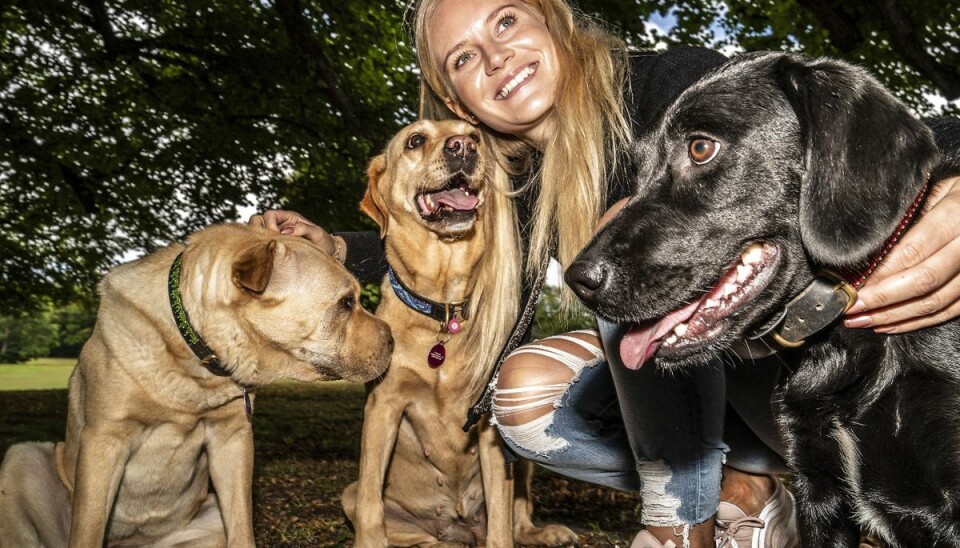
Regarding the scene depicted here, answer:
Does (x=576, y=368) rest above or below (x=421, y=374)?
above

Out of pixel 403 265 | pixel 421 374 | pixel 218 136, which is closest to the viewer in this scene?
pixel 421 374

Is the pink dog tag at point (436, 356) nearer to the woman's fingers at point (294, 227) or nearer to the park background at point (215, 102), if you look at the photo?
the woman's fingers at point (294, 227)

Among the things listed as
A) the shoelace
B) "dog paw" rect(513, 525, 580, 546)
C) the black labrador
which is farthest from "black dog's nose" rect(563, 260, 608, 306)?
"dog paw" rect(513, 525, 580, 546)

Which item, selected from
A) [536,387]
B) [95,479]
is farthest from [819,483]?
[95,479]

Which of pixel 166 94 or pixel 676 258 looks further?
pixel 166 94

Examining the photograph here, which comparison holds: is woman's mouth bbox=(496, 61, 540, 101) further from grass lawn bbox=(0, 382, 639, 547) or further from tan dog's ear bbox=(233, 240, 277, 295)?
grass lawn bbox=(0, 382, 639, 547)

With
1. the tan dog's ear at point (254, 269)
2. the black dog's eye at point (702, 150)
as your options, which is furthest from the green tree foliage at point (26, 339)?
the black dog's eye at point (702, 150)

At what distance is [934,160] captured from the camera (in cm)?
199

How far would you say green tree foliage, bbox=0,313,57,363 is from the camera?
24.7 meters

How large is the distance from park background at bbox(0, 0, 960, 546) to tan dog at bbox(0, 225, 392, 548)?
19.2ft

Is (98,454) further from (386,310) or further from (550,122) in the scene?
(550,122)

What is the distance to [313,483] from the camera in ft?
21.1

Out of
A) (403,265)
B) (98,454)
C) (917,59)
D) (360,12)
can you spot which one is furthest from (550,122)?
(360,12)

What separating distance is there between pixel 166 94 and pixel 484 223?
26.3ft
